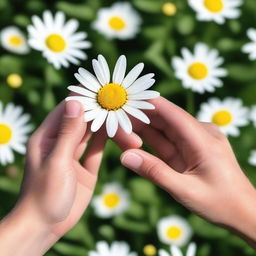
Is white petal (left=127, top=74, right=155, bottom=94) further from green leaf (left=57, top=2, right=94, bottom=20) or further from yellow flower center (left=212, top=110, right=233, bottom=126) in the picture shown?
green leaf (left=57, top=2, right=94, bottom=20)

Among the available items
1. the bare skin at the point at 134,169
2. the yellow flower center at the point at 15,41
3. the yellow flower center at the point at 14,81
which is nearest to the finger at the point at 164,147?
the bare skin at the point at 134,169

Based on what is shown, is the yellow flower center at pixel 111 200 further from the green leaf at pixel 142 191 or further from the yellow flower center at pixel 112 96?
the yellow flower center at pixel 112 96

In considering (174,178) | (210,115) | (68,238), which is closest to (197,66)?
(210,115)

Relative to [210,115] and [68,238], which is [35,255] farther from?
[210,115]

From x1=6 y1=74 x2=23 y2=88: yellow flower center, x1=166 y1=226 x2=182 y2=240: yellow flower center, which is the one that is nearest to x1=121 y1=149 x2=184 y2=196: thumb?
x1=166 y1=226 x2=182 y2=240: yellow flower center

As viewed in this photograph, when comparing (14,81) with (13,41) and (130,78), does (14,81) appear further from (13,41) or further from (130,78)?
(130,78)

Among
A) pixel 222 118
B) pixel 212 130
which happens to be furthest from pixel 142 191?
pixel 212 130

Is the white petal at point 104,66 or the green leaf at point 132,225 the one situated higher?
the white petal at point 104,66
